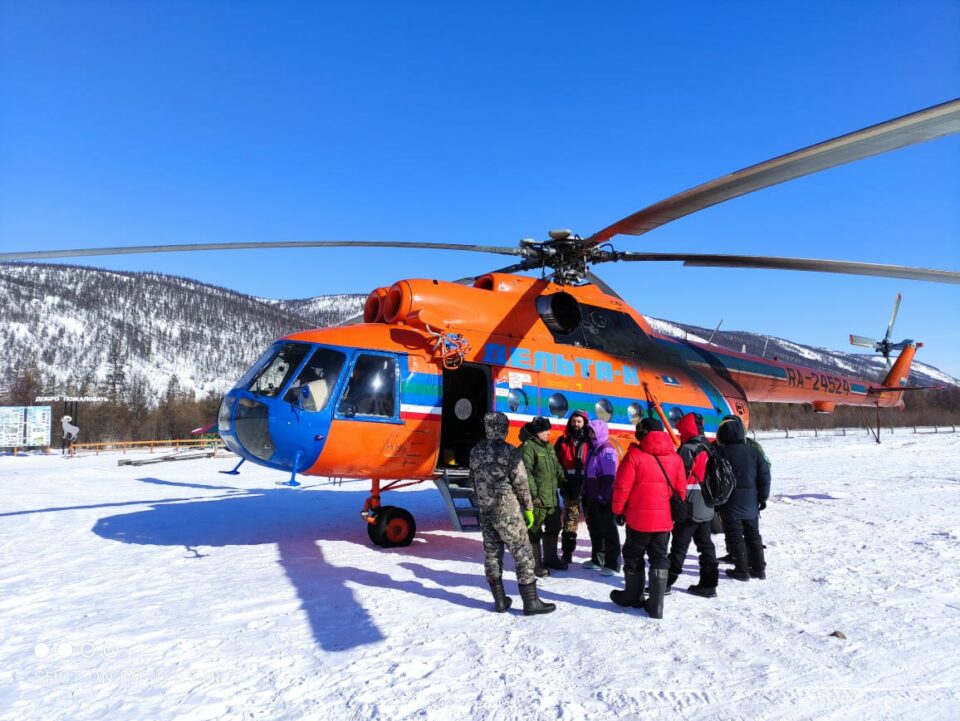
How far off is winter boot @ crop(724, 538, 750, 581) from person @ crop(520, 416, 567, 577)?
6.28 ft

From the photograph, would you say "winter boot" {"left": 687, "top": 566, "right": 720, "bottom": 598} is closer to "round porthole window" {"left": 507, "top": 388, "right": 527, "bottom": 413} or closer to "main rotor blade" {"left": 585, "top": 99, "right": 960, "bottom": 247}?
"round porthole window" {"left": 507, "top": 388, "right": 527, "bottom": 413}

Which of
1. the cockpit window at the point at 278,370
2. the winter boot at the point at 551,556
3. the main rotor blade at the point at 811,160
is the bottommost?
the winter boot at the point at 551,556

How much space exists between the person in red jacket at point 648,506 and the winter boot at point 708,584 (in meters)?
0.76

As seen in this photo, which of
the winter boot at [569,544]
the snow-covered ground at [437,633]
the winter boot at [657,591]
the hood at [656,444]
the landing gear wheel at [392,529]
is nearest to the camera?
the snow-covered ground at [437,633]

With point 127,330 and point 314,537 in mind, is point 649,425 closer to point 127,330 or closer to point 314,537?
point 314,537

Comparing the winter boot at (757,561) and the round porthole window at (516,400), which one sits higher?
the round porthole window at (516,400)

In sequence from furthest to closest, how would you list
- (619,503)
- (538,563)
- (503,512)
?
(538,563) → (619,503) → (503,512)

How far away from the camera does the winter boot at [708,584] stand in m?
5.86

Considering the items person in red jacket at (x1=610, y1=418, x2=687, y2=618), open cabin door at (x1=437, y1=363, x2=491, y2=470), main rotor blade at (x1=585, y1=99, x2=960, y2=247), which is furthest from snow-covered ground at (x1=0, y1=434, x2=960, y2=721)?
main rotor blade at (x1=585, y1=99, x2=960, y2=247)

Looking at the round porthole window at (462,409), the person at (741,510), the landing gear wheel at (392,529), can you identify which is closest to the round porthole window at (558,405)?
the round porthole window at (462,409)

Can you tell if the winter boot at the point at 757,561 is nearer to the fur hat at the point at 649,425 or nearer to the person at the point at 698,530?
the person at the point at 698,530

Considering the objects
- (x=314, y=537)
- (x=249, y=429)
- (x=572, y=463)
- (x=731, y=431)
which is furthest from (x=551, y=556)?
(x=249, y=429)

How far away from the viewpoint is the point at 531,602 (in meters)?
5.29

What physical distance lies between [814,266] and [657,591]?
180 inches
